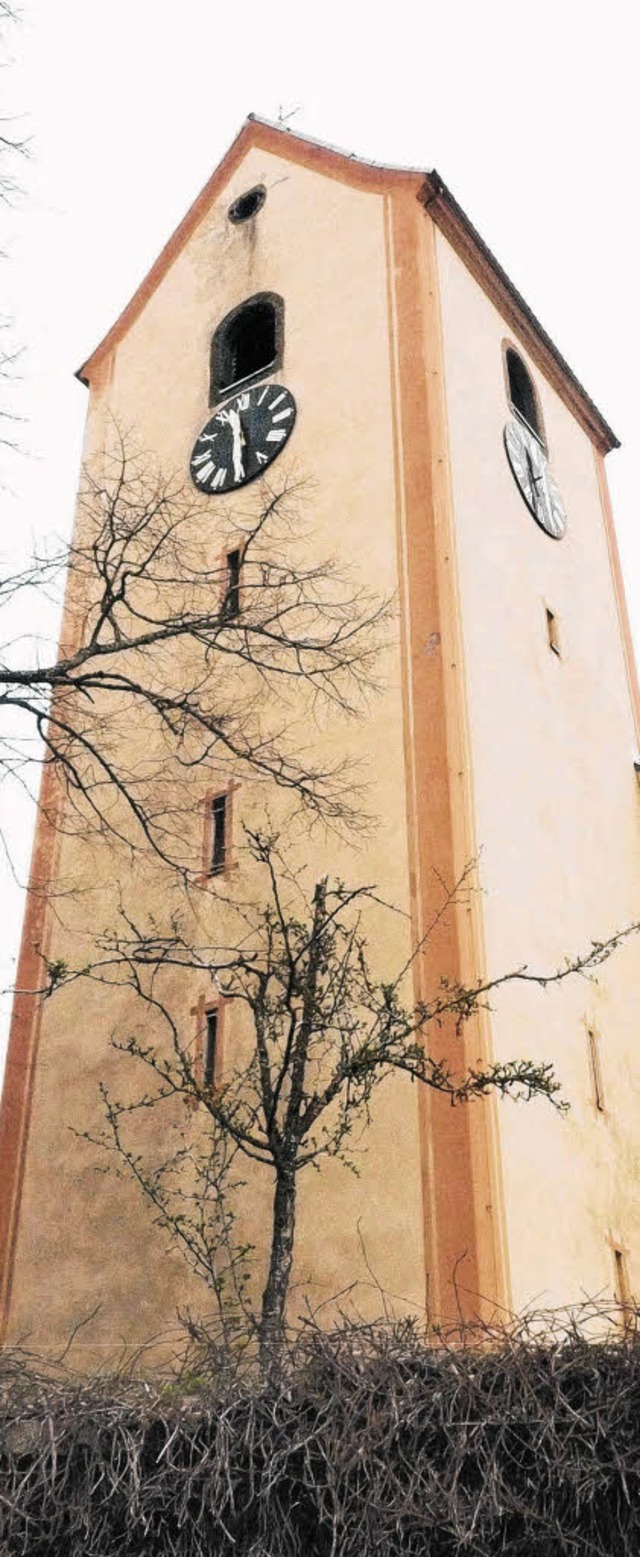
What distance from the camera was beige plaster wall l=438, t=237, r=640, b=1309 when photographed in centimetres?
1159

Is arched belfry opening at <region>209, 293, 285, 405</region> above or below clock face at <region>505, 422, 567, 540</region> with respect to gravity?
above

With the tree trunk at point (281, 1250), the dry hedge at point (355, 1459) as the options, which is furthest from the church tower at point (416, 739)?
the dry hedge at point (355, 1459)

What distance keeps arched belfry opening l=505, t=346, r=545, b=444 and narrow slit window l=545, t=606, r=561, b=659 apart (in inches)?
136

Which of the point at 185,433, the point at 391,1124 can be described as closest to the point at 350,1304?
the point at 391,1124

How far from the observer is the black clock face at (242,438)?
1585 cm

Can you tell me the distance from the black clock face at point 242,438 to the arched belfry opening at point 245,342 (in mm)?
595

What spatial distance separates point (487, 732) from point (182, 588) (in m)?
4.16

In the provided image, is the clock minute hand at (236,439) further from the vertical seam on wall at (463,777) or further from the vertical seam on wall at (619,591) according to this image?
the vertical seam on wall at (619,591)

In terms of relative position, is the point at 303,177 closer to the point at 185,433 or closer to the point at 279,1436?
the point at 185,433

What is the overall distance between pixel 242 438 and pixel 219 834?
5.21 metres

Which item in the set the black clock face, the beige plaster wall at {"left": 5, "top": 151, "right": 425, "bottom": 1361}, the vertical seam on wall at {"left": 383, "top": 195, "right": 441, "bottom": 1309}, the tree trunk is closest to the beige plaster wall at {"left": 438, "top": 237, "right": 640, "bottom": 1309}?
the vertical seam on wall at {"left": 383, "top": 195, "right": 441, "bottom": 1309}

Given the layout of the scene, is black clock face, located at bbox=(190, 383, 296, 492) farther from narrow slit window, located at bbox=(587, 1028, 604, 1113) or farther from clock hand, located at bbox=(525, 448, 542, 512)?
narrow slit window, located at bbox=(587, 1028, 604, 1113)

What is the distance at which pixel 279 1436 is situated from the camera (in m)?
4.84

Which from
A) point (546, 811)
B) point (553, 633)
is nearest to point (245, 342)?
point (553, 633)
